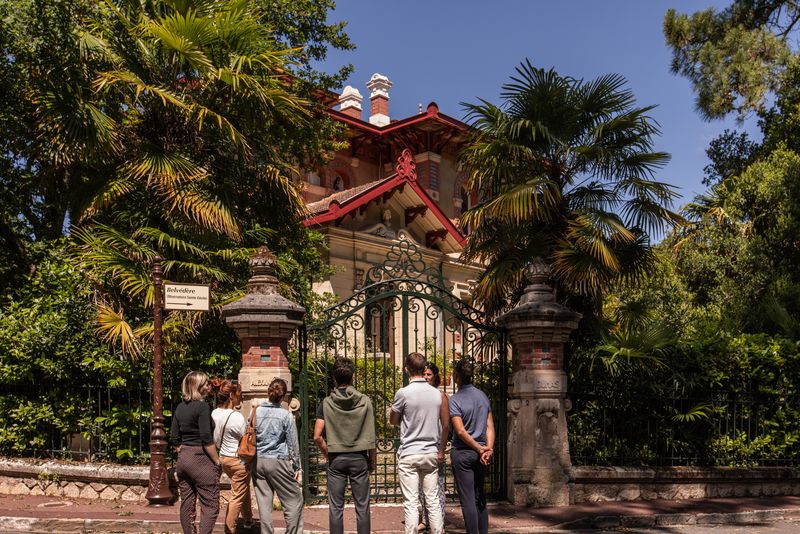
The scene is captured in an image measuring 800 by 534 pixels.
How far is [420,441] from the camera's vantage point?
23.5 feet

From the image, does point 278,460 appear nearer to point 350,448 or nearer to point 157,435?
point 350,448

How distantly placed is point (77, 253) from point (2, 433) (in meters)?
2.71

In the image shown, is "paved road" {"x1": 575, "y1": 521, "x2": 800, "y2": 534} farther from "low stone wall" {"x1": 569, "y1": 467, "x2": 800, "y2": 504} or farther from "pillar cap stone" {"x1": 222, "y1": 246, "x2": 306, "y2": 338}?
"pillar cap stone" {"x1": 222, "y1": 246, "x2": 306, "y2": 338}

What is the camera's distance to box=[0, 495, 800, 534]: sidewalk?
358 inches

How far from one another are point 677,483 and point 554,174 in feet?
15.6

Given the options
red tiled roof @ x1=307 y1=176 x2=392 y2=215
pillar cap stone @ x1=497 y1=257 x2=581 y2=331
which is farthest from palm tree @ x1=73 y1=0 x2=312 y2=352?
red tiled roof @ x1=307 y1=176 x2=392 y2=215

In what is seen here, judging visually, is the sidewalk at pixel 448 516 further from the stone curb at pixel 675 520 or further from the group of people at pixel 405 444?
the group of people at pixel 405 444

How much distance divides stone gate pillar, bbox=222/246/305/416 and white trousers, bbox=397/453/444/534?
3169mm

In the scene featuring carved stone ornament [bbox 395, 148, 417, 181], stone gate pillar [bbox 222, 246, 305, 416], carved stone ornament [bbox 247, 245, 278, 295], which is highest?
carved stone ornament [bbox 395, 148, 417, 181]

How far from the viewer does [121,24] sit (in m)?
12.9

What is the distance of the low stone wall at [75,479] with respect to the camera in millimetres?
10492

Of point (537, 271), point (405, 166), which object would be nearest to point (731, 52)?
point (405, 166)

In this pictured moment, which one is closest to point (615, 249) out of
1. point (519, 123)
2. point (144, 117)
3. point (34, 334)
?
point (519, 123)

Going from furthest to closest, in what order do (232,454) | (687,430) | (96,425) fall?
(687,430) → (96,425) → (232,454)
